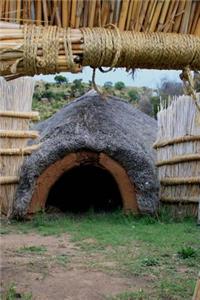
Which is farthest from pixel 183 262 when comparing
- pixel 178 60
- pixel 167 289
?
pixel 178 60

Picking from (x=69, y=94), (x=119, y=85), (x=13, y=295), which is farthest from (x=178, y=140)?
(x=119, y=85)

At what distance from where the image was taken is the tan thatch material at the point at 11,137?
7.49 metres

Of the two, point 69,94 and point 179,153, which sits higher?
point 69,94

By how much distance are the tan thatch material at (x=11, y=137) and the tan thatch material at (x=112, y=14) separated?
5357 millimetres

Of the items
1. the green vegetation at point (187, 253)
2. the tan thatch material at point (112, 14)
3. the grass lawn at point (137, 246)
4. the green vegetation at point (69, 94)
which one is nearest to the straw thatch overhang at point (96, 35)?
the tan thatch material at point (112, 14)

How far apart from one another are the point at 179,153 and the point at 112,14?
5983 millimetres

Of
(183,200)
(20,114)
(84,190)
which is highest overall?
(20,114)

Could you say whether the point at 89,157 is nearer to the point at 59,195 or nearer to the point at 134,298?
the point at 59,195

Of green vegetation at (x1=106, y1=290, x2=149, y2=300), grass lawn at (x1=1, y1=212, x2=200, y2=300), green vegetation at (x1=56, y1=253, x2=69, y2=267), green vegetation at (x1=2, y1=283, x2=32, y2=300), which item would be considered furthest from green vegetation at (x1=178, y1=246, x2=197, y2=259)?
green vegetation at (x1=2, y1=283, x2=32, y2=300)

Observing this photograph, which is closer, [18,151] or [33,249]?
[33,249]

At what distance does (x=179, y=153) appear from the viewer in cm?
802

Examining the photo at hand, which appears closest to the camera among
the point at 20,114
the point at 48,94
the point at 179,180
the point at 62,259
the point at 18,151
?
the point at 62,259

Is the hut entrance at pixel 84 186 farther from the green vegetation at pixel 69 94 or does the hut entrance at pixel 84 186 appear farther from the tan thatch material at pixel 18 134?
the green vegetation at pixel 69 94

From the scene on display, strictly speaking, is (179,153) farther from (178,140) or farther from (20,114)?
(20,114)
